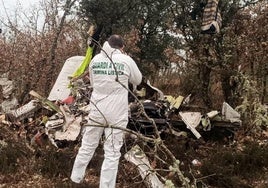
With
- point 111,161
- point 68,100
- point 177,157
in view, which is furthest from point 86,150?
point 68,100

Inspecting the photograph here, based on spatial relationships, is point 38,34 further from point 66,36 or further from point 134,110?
point 134,110

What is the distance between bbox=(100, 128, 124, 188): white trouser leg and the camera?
225 inches

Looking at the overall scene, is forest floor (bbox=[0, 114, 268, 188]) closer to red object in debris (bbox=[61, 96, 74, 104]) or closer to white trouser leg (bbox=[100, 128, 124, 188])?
white trouser leg (bbox=[100, 128, 124, 188])

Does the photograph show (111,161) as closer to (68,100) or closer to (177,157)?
(177,157)

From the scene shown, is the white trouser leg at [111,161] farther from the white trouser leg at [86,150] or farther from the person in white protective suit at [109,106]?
the white trouser leg at [86,150]

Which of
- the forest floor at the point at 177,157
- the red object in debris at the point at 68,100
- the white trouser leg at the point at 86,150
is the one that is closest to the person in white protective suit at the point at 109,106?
the white trouser leg at the point at 86,150

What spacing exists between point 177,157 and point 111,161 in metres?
1.65

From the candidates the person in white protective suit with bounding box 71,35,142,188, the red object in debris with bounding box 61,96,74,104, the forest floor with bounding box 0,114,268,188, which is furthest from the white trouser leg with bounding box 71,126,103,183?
the red object in debris with bounding box 61,96,74,104

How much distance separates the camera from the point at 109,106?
575 centimetres

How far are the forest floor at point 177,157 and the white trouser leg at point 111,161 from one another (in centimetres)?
54

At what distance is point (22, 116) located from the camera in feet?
27.7

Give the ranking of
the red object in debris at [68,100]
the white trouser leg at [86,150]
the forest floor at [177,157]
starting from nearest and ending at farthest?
the white trouser leg at [86,150] < the forest floor at [177,157] < the red object in debris at [68,100]

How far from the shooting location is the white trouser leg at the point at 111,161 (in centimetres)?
573

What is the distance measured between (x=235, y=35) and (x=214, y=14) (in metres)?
0.65
